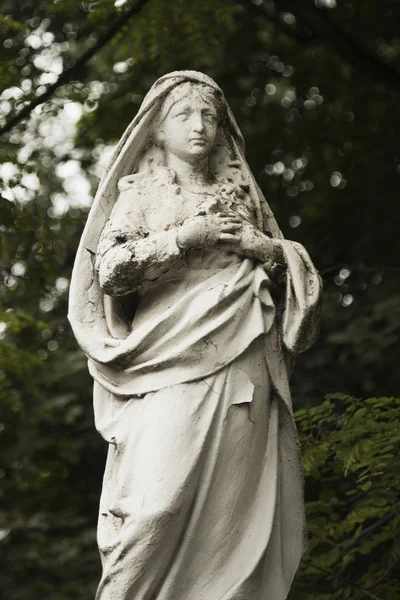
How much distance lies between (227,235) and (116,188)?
2.19 ft

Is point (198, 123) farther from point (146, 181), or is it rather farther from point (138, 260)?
point (138, 260)

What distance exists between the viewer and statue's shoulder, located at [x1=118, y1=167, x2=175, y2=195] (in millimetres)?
6484

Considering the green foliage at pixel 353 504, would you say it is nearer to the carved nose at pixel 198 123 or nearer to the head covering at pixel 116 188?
the head covering at pixel 116 188

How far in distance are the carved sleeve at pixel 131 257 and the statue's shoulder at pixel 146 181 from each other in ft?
0.91

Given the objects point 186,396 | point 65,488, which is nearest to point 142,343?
point 186,396

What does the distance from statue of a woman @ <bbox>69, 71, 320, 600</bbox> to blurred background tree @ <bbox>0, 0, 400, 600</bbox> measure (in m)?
3.70

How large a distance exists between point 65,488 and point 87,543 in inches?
31.0

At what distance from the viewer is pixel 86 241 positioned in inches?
258

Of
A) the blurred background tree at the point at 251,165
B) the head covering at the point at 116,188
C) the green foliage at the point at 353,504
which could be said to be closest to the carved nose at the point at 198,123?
the head covering at the point at 116,188

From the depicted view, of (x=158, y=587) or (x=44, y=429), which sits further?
(x=44, y=429)

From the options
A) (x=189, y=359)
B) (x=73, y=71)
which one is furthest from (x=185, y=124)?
(x=73, y=71)

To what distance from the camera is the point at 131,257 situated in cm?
611

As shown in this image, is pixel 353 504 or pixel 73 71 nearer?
pixel 353 504

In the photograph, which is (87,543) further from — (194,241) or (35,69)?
(194,241)
